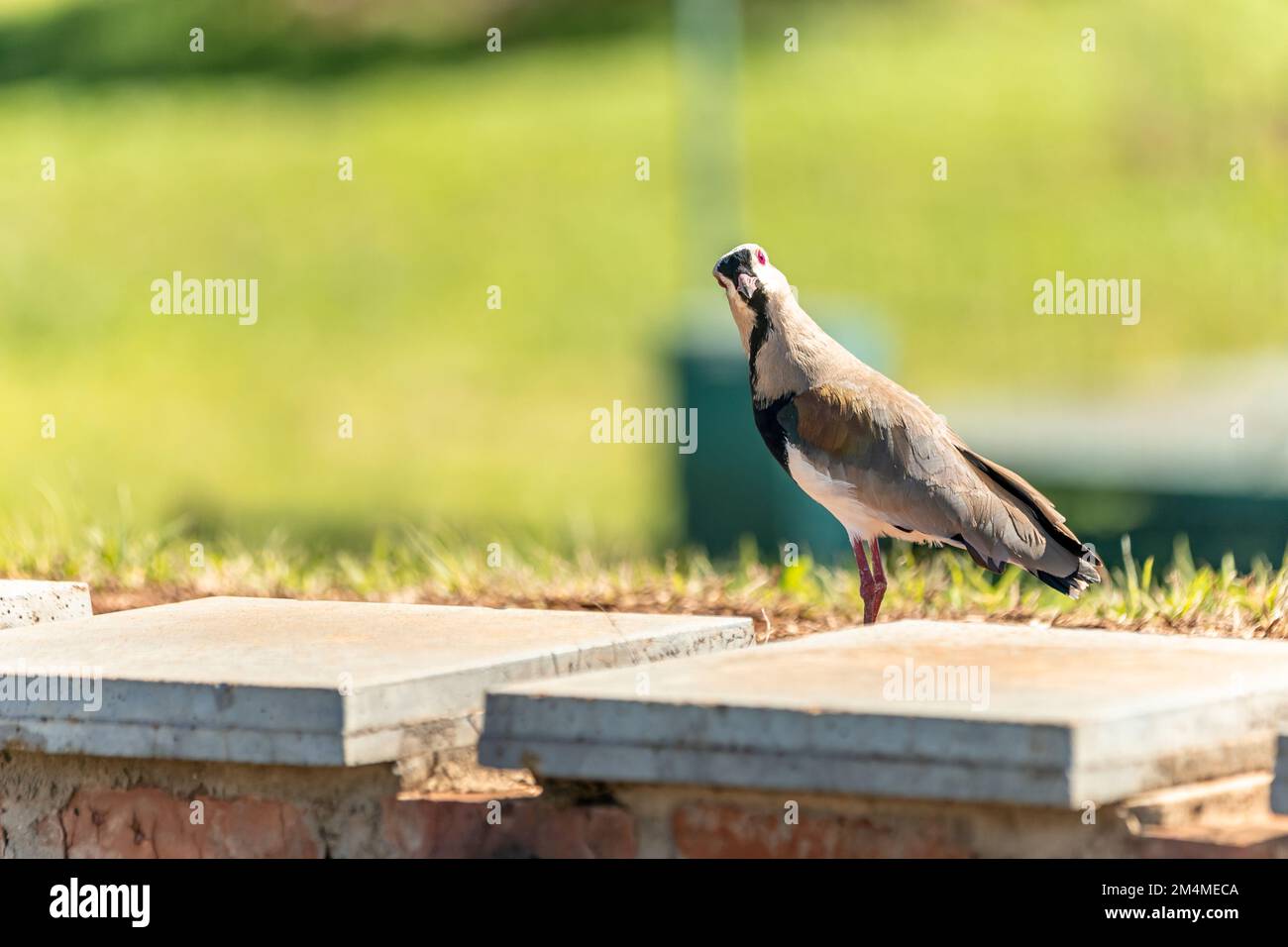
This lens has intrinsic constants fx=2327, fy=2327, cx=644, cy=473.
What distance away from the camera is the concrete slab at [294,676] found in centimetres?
435

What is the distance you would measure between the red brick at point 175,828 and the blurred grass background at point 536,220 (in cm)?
1478

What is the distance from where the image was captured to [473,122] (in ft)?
98.2

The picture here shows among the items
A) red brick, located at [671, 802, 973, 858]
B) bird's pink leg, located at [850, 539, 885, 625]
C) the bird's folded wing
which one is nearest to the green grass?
bird's pink leg, located at [850, 539, 885, 625]

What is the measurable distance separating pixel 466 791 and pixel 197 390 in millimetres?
20696

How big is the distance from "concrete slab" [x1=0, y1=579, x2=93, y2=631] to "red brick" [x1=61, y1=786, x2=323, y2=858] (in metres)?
0.97

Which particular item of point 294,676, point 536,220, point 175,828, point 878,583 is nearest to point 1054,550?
point 878,583

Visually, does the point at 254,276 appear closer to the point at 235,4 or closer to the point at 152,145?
the point at 152,145

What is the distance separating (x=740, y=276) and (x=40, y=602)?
1897mm

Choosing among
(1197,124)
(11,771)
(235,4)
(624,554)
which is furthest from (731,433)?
(235,4)

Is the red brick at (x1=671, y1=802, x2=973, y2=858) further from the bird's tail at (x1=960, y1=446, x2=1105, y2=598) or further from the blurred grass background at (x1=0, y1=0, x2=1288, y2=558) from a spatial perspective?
the blurred grass background at (x1=0, y1=0, x2=1288, y2=558)

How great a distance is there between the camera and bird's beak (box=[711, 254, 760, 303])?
5.72 metres

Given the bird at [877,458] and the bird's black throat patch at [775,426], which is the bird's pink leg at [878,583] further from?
the bird's black throat patch at [775,426]

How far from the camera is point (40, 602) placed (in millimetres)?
5711

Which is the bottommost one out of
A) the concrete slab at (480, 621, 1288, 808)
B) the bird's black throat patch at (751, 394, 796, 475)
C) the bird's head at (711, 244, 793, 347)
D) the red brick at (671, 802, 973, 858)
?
the red brick at (671, 802, 973, 858)
